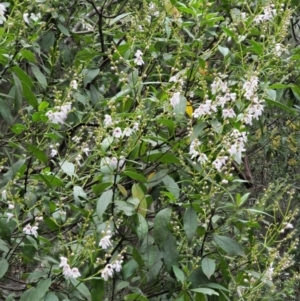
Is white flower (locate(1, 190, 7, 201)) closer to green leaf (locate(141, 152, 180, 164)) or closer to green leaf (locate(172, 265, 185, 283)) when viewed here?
green leaf (locate(141, 152, 180, 164))

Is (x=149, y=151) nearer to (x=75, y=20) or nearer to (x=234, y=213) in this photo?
(x=234, y=213)

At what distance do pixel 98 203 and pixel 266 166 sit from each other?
3728 mm

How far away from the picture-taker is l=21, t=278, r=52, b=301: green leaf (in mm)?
1807

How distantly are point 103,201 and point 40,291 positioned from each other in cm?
31

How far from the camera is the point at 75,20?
312 centimetres

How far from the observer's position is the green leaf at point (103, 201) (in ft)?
5.91

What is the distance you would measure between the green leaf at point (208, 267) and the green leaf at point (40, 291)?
449mm

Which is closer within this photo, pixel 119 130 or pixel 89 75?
pixel 119 130

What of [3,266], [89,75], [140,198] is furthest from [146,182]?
[89,75]

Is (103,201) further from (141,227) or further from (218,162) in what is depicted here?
(218,162)

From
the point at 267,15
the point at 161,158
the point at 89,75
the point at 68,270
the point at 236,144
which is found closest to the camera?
the point at 68,270

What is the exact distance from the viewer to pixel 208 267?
1.91 meters

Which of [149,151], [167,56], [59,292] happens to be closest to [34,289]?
[59,292]

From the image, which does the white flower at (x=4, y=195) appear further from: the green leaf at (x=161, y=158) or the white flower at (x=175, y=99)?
the white flower at (x=175, y=99)
